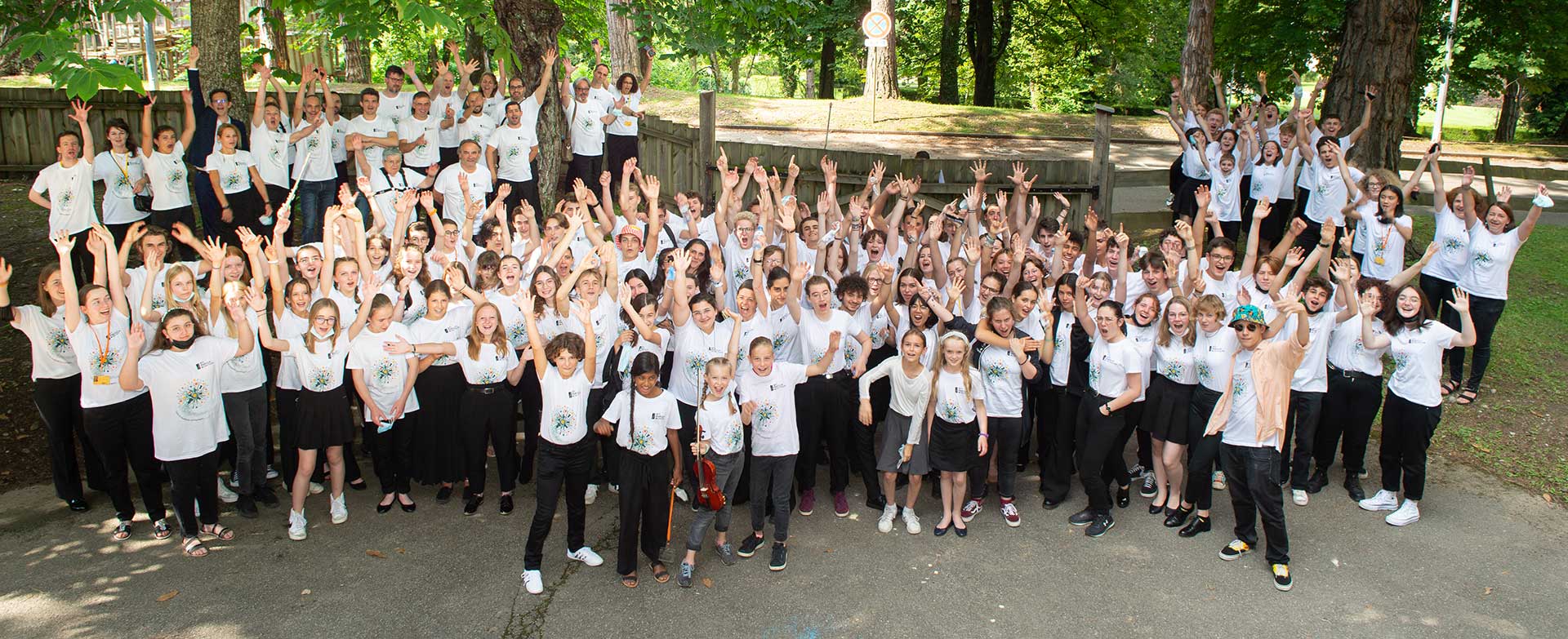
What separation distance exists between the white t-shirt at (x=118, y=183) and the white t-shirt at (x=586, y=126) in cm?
397

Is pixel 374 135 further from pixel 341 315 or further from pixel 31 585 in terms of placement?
pixel 31 585

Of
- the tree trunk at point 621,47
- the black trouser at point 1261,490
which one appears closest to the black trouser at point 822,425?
the black trouser at point 1261,490

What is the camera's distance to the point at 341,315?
7.16 meters

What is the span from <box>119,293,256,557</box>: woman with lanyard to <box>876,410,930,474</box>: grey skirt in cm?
407

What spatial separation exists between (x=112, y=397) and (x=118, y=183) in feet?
11.9

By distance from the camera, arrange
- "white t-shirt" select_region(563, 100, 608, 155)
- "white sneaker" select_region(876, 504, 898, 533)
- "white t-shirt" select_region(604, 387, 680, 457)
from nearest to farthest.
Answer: "white t-shirt" select_region(604, 387, 680, 457) → "white sneaker" select_region(876, 504, 898, 533) → "white t-shirt" select_region(563, 100, 608, 155)

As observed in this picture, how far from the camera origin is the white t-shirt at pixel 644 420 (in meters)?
6.20

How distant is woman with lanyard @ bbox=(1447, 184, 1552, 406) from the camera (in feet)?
27.4

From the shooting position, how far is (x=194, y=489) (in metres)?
6.59

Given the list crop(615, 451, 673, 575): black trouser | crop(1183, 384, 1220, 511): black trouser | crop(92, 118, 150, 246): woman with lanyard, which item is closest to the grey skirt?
crop(615, 451, 673, 575): black trouser

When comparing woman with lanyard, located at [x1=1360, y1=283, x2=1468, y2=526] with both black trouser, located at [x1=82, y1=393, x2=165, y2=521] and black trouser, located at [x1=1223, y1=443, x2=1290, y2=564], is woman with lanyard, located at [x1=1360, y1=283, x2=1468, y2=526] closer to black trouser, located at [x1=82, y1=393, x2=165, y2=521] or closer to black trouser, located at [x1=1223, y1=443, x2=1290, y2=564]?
black trouser, located at [x1=1223, y1=443, x2=1290, y2=564]

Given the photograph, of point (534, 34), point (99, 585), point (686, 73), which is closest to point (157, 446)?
point (99, 585)

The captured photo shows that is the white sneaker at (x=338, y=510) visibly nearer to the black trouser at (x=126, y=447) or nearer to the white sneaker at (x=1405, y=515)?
the black trouser at (x=126, y=447)

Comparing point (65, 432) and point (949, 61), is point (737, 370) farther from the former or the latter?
point (949, 61)
